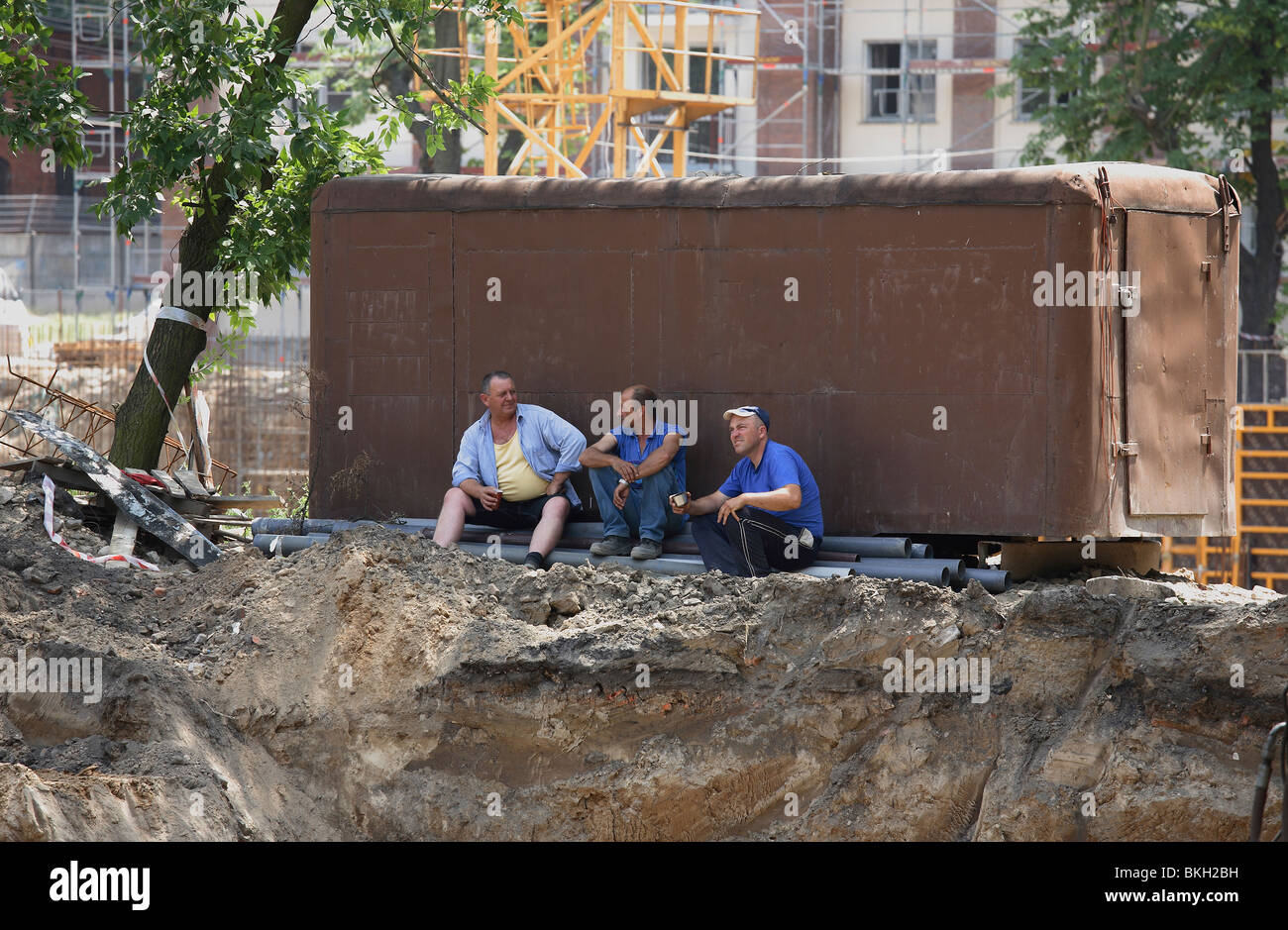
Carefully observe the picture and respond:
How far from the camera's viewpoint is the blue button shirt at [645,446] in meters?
10.0

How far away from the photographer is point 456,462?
10.3 meters

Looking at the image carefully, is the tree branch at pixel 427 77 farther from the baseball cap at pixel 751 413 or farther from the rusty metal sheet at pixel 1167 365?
the rusty metal sheet at pixel 1167 365

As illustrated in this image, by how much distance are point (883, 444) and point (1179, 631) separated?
278cm

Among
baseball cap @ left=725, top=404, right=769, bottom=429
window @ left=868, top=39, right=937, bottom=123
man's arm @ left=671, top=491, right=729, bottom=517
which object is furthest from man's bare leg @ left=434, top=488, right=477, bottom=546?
window @ left=868, top=39, right=937, bottom=123

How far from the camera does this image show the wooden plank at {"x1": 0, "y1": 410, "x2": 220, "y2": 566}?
1055 centimetres

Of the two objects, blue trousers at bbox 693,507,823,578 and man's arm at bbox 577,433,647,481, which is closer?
blue trousers at bbox 693,507,823,578

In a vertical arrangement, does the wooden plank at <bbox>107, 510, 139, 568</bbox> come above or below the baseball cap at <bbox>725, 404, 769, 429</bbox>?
below

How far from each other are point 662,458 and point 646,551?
66 centimetres

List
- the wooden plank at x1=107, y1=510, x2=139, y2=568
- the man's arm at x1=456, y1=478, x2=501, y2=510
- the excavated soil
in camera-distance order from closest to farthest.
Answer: the excavated soil, the man's arm at x1=456, y1=478, x2=501, y2=510, the wooden plank at x1=107, y1=510, x2=139, y2=568

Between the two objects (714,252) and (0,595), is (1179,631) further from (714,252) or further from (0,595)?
(0,595)

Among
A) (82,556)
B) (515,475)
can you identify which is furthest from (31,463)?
(515,475)

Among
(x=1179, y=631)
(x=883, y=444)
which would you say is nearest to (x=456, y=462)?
(x=883, y=444)

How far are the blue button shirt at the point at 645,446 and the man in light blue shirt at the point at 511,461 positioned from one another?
1.09 feet

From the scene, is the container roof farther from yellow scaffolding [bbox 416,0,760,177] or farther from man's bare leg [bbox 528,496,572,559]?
yellow scaffolding [bbox 416,0,760,177]
